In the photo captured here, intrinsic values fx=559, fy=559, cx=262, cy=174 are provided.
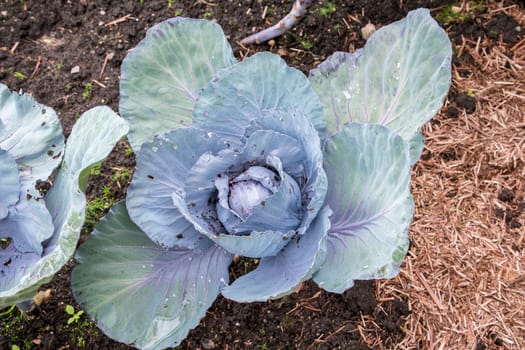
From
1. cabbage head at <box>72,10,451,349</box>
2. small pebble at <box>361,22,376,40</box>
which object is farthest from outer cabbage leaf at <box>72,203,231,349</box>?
small pebble at <box>361,22,376,40</box>

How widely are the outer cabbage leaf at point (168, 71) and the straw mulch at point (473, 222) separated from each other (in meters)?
1.05

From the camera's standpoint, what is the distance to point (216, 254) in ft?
5.48

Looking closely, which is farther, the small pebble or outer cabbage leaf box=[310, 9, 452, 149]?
the small pebble

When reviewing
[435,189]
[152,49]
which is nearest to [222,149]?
[152,49]

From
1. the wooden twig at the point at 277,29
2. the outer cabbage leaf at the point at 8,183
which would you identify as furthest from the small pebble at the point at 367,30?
the outer cabbage leaf at the point at 8,183

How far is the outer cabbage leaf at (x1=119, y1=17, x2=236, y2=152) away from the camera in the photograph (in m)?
1.65

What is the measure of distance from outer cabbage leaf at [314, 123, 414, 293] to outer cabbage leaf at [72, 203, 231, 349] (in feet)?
1.14

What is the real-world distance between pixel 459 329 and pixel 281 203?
1.08 meters

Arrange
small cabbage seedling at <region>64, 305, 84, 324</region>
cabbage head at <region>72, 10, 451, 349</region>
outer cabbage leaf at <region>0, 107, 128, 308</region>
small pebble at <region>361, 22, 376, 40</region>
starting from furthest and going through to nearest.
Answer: small pebble at <region>361, 22, 376, 40</region> < small cabbage seedling at <region>64, 305, 84, 324</region> < cabbage head at <region>72, 10, 451, 349</region> < outer cabbage leaf at <region>0, 107, 128, 308</region>

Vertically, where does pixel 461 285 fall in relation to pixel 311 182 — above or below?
below

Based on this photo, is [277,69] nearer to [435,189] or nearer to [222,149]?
[222,149]

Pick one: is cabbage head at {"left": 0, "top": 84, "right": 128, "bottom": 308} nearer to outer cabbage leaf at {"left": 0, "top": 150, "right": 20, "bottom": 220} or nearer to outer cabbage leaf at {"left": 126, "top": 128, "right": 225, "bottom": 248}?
outer cabbage leaf at {"left": 0, "top": 150, "right": 20, "bottom": 220}

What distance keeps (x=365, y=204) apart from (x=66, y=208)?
77cm

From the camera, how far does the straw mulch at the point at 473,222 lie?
81.4 inches
